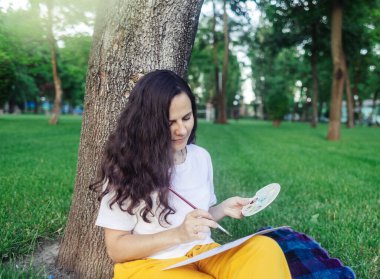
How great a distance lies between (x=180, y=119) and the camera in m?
2.13

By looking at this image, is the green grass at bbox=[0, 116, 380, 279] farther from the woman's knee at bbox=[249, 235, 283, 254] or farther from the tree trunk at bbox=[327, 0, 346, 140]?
the tree trunk at bbox=[327, 0, 346, 140]

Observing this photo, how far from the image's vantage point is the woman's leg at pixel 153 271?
198 centimetres

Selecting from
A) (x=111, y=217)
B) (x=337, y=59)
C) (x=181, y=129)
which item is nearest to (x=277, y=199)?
(x=181, y=129)

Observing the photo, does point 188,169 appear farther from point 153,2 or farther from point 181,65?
point 153,2

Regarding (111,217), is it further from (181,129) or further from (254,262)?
(254,262)

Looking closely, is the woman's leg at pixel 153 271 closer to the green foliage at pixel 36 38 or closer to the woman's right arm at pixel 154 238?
the woman's right arm at pixel 154 238

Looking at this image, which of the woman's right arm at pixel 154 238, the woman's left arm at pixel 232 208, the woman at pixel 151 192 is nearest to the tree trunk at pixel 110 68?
the woman at pixel 151 192

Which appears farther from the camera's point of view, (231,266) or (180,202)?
(180,202)

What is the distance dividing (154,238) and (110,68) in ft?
3.82

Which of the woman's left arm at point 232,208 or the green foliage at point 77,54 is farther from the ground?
the green foliage at point 77,54

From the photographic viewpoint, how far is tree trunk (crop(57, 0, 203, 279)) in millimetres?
2566

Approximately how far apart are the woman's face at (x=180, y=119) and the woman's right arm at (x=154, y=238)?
46 centimetres

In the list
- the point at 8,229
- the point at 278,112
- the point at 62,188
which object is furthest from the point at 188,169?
the point at 278,112

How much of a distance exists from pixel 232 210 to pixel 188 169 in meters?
0.33
